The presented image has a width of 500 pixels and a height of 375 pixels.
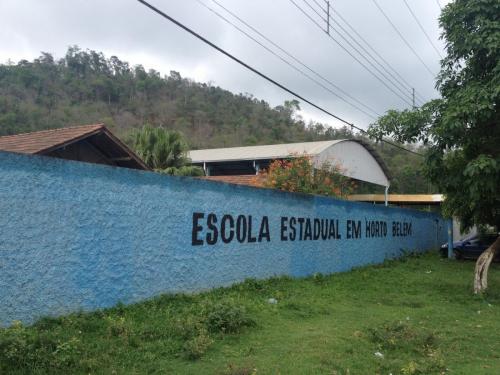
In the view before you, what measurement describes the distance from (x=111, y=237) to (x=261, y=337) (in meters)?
2.42

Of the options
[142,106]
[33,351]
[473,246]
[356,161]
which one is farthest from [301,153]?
[142,106]

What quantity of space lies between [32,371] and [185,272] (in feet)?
12.1

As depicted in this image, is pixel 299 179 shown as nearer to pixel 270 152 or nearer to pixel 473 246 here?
pixel 270 152

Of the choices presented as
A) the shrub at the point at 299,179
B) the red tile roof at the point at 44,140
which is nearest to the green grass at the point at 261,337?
the red tile roof at the point at 44,140

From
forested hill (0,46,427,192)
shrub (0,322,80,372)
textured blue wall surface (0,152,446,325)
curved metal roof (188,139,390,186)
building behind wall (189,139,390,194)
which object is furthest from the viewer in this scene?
forested hill (0,46,427,192)

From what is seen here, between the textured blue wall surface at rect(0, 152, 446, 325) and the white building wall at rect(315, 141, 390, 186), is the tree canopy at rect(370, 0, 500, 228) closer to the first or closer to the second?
the textured blue wall surface at rect(0, 152, 446, 325)

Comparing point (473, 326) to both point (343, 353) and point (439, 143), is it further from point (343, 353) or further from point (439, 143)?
Answer: point (439, 143)

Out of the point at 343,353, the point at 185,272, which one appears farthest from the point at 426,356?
the point at 185,272

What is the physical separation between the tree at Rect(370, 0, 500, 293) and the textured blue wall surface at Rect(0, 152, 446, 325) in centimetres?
348

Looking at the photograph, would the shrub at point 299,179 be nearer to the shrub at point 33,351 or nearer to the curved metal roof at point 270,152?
the curved metal roof at point 270,152

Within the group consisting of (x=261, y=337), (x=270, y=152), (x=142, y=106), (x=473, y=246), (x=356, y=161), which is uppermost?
(x=142, y=106)

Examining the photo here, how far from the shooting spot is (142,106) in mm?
53344

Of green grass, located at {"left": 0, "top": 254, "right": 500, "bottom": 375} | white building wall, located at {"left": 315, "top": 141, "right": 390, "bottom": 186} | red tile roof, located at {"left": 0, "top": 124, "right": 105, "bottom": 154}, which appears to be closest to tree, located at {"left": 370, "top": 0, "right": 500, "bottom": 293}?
green grass, located at {"left": 0, "top": 254, "right": 500, "bottom": 375}

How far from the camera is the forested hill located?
43.6 metres
